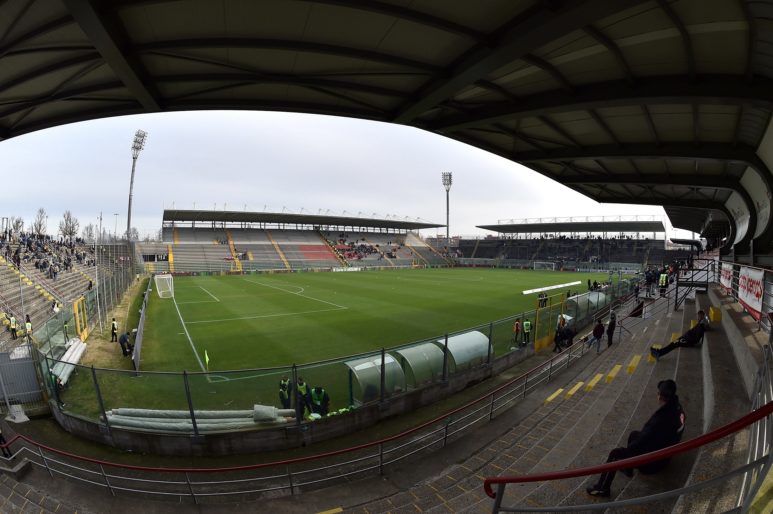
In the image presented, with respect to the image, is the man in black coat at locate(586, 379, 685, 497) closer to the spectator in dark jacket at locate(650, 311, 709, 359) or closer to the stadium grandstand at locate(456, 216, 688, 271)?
the spectator in dark jacket at locate(650, 311, 709, 359)

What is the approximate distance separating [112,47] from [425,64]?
5.19 meters

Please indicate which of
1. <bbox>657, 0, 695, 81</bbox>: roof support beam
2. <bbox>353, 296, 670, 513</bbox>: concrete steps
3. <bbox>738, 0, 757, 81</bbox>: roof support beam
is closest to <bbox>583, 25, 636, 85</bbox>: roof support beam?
<bbox>657, 0, 695, 81</bbox>: roof support beam

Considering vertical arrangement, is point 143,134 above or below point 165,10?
above

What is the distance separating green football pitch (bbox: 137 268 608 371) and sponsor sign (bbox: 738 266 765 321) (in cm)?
1121

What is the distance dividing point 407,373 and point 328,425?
2575 millimetres

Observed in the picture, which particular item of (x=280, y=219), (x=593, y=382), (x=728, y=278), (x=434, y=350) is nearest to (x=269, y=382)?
(x=434, y=350)

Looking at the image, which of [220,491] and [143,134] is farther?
[143,134]

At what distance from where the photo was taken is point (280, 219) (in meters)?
68.8

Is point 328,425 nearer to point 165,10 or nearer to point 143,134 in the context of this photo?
point 165,10

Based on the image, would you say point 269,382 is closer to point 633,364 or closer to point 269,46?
point 269,46

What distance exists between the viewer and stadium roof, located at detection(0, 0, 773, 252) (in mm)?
5250

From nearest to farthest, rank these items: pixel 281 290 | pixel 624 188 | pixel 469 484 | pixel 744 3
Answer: pixel 744 3 < pixel 469 484 < pixel 624 188 < pixel 281 290

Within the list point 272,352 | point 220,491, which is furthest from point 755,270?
point 272,352

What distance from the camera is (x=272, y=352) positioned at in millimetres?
15258
